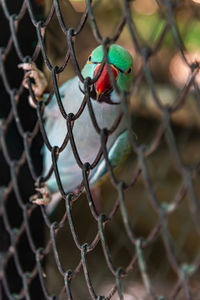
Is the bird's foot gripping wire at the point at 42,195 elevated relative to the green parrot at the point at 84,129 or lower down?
lower down

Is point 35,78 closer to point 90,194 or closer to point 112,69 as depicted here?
point 112,69

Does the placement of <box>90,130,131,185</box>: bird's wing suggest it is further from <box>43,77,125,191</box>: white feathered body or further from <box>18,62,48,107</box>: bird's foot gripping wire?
<box>18,62,48,107</box>: bird's foot gripping wire

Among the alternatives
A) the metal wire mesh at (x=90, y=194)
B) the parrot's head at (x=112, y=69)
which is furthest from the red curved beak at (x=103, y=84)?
the metal wire mesh at (x=90, y=194)

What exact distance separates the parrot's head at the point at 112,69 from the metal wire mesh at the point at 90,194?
3.0 inches

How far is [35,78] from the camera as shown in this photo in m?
0.81

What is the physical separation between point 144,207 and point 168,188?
0.72 feet

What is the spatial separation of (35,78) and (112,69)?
0.13 m

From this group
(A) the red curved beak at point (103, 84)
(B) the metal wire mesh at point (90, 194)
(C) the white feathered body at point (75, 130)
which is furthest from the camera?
(C) the white feathered body at point (75, 130)

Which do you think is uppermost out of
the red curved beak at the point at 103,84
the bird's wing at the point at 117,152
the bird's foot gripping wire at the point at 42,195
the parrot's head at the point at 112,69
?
the parrot's head at the point at 112,69

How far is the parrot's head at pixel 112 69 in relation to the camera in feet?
2.57

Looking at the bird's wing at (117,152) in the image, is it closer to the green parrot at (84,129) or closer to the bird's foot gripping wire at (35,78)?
the green parrot at (84,129)

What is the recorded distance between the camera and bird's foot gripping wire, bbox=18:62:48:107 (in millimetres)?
782

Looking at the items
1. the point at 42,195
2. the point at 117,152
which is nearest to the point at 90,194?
the point at 42,195

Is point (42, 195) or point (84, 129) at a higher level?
point (84, 129)
